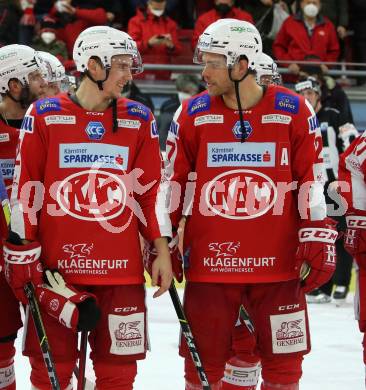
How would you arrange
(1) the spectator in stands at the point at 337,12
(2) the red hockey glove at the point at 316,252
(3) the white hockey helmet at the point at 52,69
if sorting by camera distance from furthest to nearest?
(1) the spectator in stands at the point at 337,12 < (3) the white hockey helmet at the point at 52,69 < (2) the red hockey glove at the point at 316,252

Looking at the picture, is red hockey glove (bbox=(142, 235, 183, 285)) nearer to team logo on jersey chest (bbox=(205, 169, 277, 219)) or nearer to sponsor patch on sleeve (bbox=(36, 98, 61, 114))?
team logo on jersey chest (bbox=(205, 169, 277, 219))

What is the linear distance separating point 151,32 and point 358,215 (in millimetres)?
5330

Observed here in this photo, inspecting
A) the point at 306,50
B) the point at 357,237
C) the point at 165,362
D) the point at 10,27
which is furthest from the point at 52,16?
the point at 357,237

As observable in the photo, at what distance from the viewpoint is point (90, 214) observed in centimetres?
354

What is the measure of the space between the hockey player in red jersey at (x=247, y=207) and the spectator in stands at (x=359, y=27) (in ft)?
20.7

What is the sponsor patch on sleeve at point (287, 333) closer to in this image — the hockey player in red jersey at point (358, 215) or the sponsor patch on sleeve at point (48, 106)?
the hockey player in red jersey at point (358, 215)

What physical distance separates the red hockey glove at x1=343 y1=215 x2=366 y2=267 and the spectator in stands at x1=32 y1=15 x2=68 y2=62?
509 cm

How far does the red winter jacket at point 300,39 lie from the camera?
9.15 meters

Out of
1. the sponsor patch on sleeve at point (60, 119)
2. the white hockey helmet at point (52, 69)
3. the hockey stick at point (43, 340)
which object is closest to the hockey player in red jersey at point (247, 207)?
the sponsor patch on sleeve at point (60, 119)

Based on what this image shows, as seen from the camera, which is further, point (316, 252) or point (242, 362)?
point (242, 362)

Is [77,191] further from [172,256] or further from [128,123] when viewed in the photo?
[172,256]

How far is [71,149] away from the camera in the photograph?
11.6 feet

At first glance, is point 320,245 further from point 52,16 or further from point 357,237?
point 52,16

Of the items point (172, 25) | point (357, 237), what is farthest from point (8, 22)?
point (357, 237)
